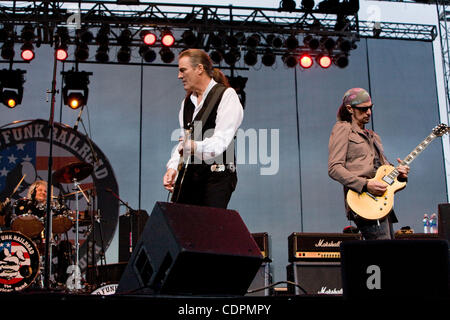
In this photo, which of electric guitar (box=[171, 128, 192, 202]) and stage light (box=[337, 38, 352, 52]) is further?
stage light (box=[337, 38, 352, 52])

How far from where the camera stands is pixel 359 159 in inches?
138

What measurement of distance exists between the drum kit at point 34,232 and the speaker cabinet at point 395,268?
4032 mm

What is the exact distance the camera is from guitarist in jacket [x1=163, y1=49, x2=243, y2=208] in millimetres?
2766

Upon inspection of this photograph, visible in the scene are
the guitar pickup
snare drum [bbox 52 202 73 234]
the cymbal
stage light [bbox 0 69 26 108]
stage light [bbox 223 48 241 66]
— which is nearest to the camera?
the guitar pickup

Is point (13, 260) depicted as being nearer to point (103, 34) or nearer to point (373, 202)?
point (373, 202)

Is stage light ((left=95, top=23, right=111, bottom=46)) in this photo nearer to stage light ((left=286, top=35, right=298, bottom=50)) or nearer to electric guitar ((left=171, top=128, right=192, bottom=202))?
stage light ((left=286, top=35, right=298, bottom=50))

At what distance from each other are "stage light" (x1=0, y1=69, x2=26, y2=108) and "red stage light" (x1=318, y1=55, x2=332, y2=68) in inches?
179

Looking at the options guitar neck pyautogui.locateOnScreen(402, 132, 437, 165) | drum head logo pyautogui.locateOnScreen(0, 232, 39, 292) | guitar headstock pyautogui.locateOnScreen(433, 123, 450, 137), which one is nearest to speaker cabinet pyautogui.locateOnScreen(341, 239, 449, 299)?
guitar neck pyautogui.locateOnScreen(402, 132, 437, 165)

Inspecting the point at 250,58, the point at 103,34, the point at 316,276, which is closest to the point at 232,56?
the point at 250,58

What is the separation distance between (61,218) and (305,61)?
4.51 m

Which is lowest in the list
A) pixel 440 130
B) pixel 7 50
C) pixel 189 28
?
pixel 440 130

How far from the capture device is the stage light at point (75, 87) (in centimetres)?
820
